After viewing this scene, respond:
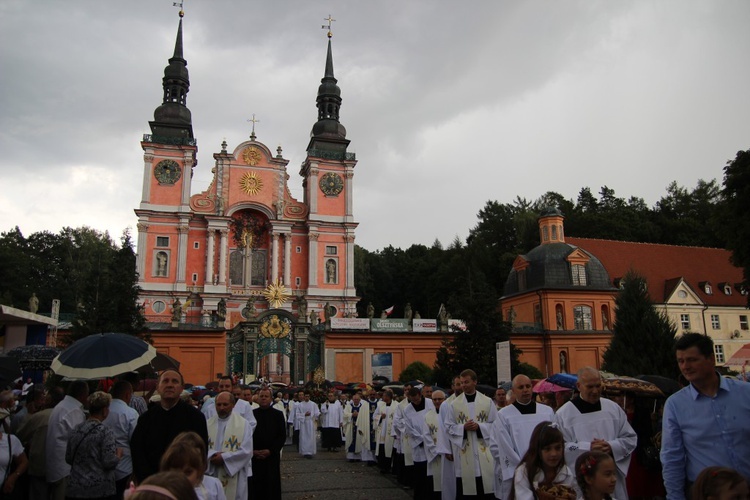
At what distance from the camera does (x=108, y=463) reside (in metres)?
5.92

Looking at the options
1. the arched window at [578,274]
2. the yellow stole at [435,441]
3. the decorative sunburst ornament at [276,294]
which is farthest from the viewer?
the decorative sunburst ornament at [276,294]

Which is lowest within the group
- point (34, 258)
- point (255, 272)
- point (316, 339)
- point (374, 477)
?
point (374, 477)

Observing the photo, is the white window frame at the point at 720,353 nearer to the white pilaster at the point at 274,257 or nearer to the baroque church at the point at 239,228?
the baroque church at the point at 239,228

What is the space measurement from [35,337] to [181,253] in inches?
623

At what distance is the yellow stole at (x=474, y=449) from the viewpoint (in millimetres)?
8508

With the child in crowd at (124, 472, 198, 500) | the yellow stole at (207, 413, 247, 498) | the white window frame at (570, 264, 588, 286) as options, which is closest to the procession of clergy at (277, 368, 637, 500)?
the child in crowd at (124, 472, 198, 500)

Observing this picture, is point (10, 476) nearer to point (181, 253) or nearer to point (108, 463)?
point (108, 463)

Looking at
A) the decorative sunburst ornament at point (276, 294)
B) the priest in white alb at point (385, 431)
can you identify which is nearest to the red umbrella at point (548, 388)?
the priest in white alb at point (385, 431)

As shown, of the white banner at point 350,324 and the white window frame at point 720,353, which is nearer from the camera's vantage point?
the white banner at point 350,324

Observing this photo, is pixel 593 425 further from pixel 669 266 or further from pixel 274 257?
pixel 669 266

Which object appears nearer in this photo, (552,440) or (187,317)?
(552,440)

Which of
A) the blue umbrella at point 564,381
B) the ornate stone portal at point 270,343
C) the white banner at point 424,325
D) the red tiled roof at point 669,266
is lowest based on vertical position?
the blue umbrella at point 564,381

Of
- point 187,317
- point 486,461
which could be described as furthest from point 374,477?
point 187,317

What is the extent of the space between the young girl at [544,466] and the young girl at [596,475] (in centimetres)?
31
